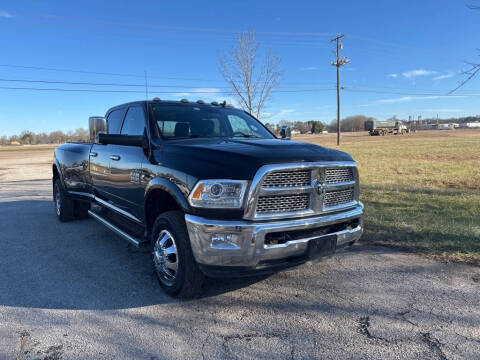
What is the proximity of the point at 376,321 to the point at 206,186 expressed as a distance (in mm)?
1796

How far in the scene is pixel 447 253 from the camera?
4.33 metres

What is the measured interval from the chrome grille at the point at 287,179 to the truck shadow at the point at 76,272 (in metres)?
1.29

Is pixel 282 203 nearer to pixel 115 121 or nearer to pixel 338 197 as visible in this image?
pixel 338 197

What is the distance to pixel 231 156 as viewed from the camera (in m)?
3.02

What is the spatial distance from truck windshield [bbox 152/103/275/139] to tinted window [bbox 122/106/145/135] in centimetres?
22

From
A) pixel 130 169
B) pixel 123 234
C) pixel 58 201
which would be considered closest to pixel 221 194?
pixel 130 169

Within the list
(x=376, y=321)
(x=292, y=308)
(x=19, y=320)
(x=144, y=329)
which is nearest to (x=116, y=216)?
(x=19, y=320)

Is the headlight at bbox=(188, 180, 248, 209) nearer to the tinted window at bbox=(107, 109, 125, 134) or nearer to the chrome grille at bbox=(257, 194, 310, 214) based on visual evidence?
the chrome grille at bbox=(257, 194, 310, 214)

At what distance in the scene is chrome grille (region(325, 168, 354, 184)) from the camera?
3.31m

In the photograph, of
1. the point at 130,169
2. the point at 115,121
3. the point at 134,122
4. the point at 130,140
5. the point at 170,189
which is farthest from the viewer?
the point at 115,121

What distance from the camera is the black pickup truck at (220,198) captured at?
284 centimetres

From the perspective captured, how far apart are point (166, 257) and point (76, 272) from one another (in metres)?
1.43

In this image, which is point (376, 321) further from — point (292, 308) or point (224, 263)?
point (224, 263)

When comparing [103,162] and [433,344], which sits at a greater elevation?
[103,162]
